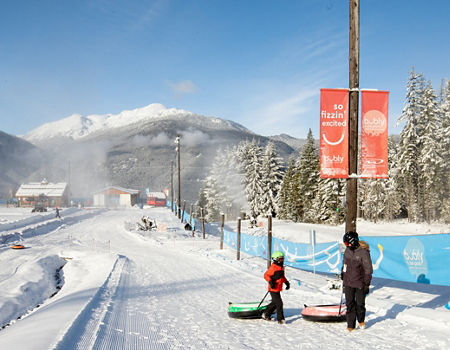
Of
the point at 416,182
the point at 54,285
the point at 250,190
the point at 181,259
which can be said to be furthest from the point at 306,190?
the point at 54,285

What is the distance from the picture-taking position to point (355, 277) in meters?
6.55

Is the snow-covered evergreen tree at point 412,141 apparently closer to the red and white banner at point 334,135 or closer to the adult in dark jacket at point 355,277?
the red and white banner at point 334,135

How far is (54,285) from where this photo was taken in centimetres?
1612

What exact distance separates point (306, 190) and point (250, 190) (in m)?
10.2

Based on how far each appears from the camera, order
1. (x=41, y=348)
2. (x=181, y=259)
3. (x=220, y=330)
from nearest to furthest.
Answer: (x=41, y=348), (x=220, y=330), (x=181, y=259)

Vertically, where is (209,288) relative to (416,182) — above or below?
below

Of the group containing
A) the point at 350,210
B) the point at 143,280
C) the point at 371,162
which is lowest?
the point at 143,280

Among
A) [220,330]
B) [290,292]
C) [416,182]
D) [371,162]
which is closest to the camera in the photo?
[220,330]

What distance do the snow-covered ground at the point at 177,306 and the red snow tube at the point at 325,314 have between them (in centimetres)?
12

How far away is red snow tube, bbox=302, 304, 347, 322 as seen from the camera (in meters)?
7.14

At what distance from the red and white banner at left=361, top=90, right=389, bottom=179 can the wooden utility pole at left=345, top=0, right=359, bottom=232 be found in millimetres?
329

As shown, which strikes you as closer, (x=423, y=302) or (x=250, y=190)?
(x=423, y=302)

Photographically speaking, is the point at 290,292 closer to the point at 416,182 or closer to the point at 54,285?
the point at 54,285

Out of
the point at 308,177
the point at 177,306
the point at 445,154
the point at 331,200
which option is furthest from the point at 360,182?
the point at 177,306
